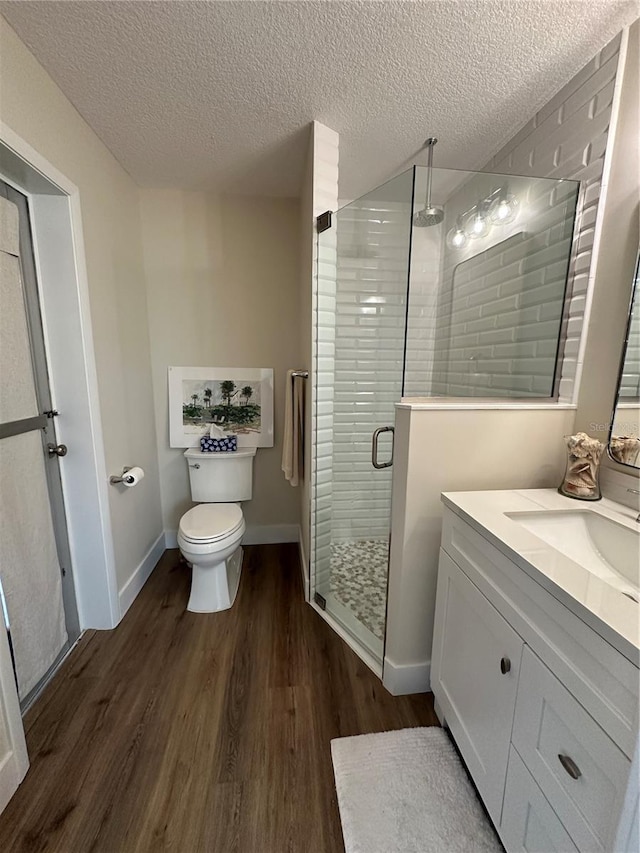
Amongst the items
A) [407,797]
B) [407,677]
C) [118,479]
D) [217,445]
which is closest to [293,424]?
[217,445]

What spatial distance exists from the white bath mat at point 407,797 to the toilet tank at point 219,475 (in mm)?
1431

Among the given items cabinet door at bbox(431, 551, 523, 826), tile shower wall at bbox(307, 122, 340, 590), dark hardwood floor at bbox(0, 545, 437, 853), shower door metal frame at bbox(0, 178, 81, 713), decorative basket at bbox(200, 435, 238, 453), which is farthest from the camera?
decorative basket at bbox(200, 435, 238, 453)

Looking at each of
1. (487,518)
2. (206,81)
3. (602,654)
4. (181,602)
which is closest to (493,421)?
(487,518)

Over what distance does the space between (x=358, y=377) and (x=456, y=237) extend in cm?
103

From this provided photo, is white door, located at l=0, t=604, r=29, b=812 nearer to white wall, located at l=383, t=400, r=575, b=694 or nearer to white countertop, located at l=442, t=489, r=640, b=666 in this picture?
white wall, located at l=383, t=400, r=575, b=694

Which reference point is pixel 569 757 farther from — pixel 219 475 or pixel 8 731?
pixel 219 475

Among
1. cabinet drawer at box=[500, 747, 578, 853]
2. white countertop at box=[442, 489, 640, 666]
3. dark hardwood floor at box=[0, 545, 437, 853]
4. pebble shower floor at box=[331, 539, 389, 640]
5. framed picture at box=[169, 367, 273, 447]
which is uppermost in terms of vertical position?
framed picture at box=[169, 367, 273, 447]

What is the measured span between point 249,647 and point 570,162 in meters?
2.51

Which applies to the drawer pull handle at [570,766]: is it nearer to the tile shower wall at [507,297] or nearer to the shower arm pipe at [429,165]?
the tile shower wall at [507,297]

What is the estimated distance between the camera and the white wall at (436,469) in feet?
4.11

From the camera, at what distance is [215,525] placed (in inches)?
74.7

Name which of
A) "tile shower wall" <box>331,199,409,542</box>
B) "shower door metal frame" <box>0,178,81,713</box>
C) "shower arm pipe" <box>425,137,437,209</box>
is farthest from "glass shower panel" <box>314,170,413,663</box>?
"shower door metal frame" <box>0,178,81,713</box>

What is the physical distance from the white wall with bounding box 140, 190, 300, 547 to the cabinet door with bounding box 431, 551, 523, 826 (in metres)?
1.59

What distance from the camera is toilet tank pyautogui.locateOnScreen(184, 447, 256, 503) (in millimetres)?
2250
